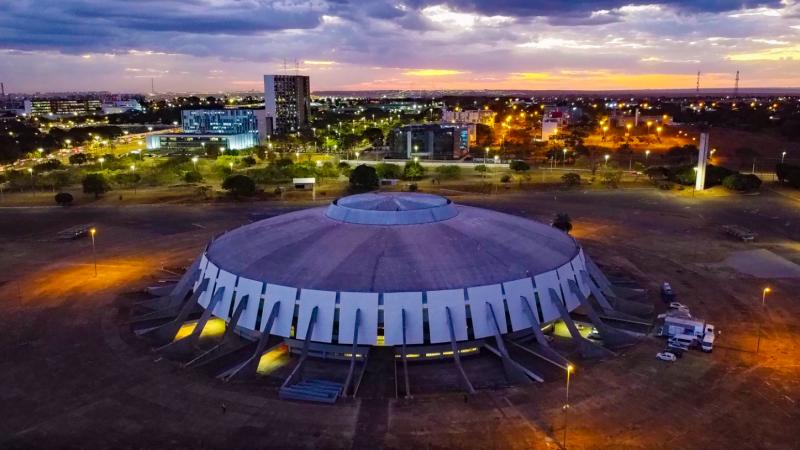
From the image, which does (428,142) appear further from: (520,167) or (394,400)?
(394,400)

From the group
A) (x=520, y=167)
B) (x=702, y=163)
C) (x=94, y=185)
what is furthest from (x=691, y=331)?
(x=94, y=185)

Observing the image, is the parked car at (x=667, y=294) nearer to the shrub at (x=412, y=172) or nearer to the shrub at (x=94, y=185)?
the shrub at (x=412, y=172)

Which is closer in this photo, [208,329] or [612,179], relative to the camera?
[208,329]

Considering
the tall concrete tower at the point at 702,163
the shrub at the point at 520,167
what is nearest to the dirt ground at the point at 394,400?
the tall concrete tower at the point at 702,163

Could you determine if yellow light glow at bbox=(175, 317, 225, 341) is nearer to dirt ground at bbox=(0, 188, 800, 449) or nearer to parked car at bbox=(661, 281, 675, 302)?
dirt ground at bbox=(0, 188, 800, 449)

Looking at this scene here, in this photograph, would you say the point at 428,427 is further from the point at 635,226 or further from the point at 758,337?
the point at 635,226

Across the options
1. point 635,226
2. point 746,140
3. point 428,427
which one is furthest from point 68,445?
point 746,140

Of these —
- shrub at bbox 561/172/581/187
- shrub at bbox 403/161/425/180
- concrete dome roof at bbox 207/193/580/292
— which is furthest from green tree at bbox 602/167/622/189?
concrete dome roof at bbox 207/193/580/292
